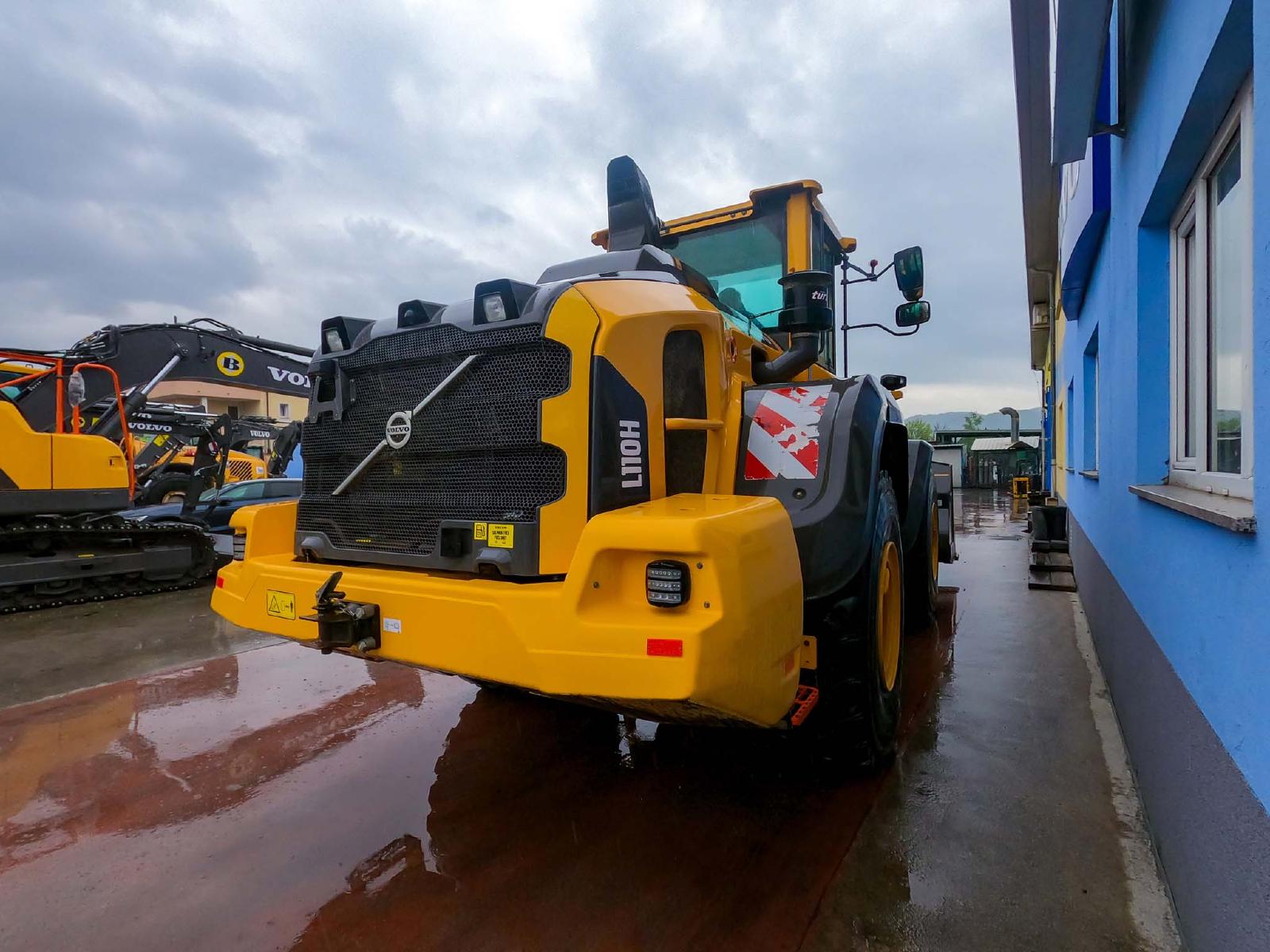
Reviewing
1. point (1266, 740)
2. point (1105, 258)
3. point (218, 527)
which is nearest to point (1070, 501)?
point (1105, 258)

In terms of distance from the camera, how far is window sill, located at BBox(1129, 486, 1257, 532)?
1.72 metres

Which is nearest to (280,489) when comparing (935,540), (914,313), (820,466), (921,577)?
(935,540)

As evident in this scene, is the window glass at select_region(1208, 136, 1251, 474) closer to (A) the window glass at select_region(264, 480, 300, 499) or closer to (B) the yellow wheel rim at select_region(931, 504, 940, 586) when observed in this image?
(B) the yellow wheel rim at select_region(931, 504, 940, 586)

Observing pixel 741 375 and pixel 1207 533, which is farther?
pixel 741 375

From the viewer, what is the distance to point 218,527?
9.95 metres

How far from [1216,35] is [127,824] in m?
4.55

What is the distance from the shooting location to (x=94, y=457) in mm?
7539

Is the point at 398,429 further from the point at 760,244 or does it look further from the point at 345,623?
the point at 760,244

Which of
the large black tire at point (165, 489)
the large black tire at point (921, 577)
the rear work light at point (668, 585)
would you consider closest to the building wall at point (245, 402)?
the large black tire at point (165, 489)

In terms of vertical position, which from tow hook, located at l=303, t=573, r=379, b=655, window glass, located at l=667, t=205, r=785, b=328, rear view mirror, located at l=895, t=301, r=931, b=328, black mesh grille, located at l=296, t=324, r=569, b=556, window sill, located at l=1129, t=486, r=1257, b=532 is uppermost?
window glass, located at l=667, t=205, r=785, b=328

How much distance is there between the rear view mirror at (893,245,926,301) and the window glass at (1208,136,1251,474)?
4.81 ft

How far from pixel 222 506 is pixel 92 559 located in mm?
2416

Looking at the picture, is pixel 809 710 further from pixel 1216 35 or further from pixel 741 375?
pixel 1216 35

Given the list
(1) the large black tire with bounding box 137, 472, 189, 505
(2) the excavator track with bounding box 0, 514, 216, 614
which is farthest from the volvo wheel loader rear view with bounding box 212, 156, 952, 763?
(1) the large black tire with bounding box 137, 472, 189, 505
